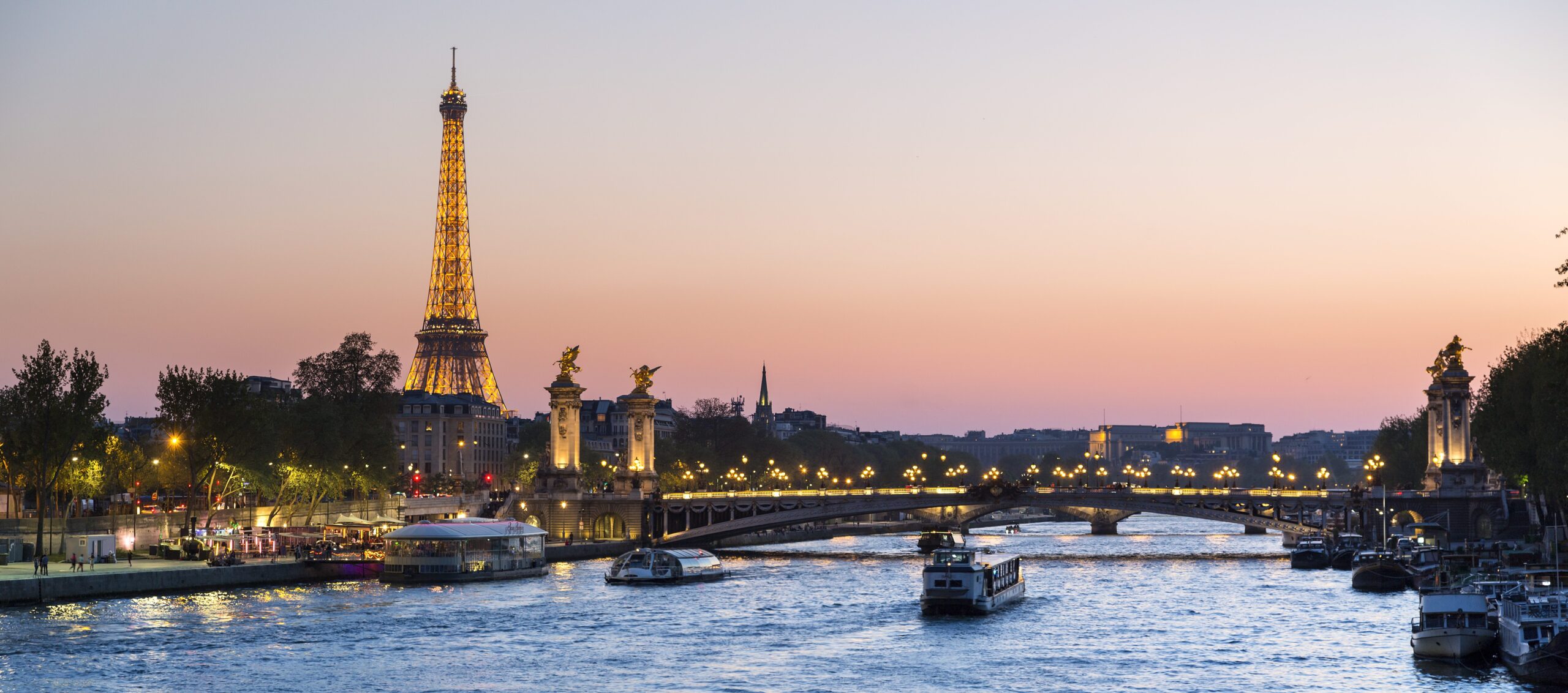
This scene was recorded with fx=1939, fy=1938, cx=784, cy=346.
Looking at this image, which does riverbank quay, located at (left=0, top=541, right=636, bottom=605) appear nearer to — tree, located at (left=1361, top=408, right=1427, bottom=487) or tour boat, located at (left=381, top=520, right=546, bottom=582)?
tour boat, located at (left=381, top=520, right=546, bottom=582)

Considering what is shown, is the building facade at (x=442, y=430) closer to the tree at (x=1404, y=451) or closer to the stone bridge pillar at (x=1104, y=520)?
the stone bridge pillar at (x=1104, y=520)

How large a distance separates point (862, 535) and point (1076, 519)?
52.6m

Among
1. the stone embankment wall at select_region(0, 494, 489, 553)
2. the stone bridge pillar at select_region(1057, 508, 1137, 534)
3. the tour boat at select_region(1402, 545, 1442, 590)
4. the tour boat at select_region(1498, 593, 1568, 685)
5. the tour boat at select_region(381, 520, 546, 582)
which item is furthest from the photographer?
the stone bridge pillar at select_region(1057, 508, 1137, 534)

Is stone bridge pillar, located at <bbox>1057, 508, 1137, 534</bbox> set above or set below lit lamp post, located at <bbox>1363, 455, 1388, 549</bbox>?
below

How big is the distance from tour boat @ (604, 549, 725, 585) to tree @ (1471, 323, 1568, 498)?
104 feet

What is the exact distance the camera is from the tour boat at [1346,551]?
84.9 m

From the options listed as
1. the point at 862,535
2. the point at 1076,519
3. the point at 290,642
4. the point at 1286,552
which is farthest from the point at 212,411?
the point at 1076,519

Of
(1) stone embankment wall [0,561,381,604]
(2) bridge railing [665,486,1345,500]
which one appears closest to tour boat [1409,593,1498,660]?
(1) stone embankment wall [0,561,381,604]

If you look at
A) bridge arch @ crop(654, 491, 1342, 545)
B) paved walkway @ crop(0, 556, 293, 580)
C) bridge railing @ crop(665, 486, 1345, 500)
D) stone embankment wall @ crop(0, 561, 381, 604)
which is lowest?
stone embankment wall @ crop(0, 561, 381, 604)

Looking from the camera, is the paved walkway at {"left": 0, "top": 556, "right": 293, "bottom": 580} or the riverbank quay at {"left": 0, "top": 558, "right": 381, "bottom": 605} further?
the paved walkway at {"left": 0, "top": 556, "right": 293, "bottom": 580}

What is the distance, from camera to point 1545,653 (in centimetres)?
4281

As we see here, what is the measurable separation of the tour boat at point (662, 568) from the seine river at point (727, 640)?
5.62 ft

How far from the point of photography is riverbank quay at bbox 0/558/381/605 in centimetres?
5928

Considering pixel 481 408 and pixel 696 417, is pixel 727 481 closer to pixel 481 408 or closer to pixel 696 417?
pixel 696 417
